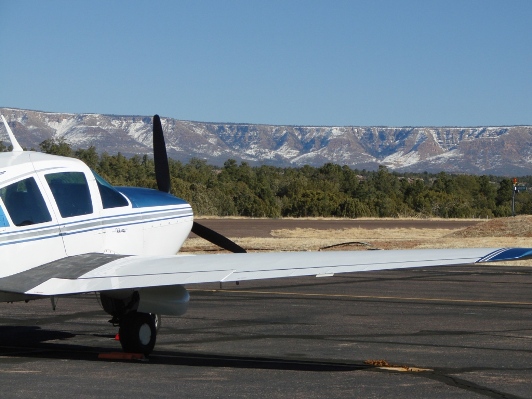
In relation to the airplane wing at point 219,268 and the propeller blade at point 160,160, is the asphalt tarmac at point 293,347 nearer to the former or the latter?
the airplane wing at point 219,268

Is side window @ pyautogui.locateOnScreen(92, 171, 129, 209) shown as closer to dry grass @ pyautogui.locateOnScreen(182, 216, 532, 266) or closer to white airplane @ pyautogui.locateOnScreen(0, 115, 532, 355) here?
white airplane @ pyautogui.locateOnScreen(0, 115, 532, 355)

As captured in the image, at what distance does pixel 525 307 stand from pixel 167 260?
8.45 meters

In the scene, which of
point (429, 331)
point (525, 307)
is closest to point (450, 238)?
point (525, 307)

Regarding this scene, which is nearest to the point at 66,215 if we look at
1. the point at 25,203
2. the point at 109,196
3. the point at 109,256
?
the point at 25,203

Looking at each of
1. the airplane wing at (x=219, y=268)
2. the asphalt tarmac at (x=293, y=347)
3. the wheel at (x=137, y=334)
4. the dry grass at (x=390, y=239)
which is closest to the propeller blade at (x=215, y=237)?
the asphalt tarmac at (x=293, y=347)

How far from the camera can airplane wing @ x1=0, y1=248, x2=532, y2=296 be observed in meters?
10.8

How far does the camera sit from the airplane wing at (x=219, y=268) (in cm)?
1075

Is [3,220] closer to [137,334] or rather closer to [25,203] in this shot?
[25,203]

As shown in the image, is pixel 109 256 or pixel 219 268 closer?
pixel 219 268

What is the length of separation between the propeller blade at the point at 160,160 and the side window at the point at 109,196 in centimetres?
314

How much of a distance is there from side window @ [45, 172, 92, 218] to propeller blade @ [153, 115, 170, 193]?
3737 millimetres

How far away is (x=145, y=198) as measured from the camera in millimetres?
13625

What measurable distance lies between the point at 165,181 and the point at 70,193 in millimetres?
4075

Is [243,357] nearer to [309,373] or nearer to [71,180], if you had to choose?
[309,373]
